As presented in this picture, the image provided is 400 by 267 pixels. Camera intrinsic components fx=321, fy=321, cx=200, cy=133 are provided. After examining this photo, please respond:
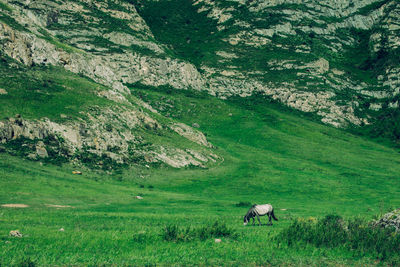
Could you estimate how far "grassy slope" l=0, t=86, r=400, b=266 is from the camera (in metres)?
16.4

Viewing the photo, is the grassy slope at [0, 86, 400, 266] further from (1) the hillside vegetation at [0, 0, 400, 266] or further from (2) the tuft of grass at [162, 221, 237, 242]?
(2) the tuft of grass at [162, 221, 237, 242]

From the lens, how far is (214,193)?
71.7 m

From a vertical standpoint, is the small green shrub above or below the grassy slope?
above

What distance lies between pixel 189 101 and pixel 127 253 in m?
161

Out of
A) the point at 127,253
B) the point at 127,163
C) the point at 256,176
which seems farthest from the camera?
the point at 256,176

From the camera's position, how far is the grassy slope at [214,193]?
16.4m

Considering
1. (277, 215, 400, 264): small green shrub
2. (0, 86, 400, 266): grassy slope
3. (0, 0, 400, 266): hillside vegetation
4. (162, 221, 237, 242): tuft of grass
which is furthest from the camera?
(162, 221, 237, 242): tuft of grass

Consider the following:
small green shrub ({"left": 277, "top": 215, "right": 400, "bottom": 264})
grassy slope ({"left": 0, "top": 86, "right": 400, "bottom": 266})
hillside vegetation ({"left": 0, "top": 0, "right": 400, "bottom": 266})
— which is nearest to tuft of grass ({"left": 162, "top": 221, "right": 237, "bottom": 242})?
hillside vegetation ({"left": 0, "top": 0, "right": 400, "bottom": 266})

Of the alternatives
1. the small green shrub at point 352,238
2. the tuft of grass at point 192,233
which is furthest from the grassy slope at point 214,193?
the small green shrub at point 352,238

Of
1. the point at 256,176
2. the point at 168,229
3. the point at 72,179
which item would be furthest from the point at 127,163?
the point at 168,229

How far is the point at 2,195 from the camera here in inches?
1613

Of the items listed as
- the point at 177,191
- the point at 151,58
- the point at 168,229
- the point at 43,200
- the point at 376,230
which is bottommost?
the point at 177,191

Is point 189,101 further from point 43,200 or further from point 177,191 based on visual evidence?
point 43,200

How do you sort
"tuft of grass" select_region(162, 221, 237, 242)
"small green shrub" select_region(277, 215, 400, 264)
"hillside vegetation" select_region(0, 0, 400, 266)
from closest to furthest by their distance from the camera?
"small green shrub" select_region(277, 215, 400, 264)
"hillside vegetation" select_region(0, 0, 400, 266)
"tuft of grass" select_region(162, 221, 237, 242)
